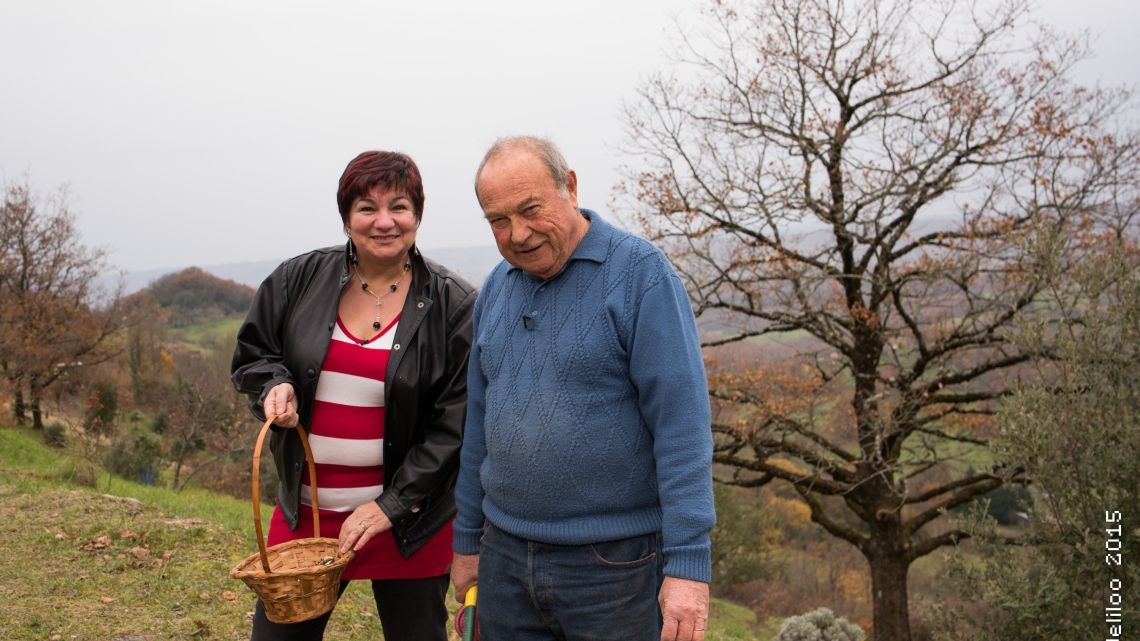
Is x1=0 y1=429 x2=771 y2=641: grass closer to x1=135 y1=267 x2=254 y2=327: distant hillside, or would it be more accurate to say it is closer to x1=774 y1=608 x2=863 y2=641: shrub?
x1=774 y1=608 x2=863 y2=641: shrub

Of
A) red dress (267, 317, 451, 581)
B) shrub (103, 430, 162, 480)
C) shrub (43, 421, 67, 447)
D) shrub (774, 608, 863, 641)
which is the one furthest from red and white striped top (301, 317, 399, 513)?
shrub (43, 421, 67, 447)

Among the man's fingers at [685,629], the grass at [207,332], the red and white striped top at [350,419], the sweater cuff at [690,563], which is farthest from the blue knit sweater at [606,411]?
the grass at [207,332]

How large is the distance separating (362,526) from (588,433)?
0.91 metres

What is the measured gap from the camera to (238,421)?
64.2ft

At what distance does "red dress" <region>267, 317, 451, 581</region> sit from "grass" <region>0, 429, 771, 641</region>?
234cm

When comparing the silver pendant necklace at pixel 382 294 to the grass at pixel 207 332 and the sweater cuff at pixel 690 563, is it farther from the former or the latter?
the grass at pixel 207 332

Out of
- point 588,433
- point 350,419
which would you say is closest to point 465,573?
point 350,419

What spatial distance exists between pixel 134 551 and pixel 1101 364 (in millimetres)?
7170

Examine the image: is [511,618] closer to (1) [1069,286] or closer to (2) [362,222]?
(2) [362,222]

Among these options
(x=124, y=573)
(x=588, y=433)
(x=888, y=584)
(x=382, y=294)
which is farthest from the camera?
(x=888, y=584)

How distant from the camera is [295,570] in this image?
204 centimetres

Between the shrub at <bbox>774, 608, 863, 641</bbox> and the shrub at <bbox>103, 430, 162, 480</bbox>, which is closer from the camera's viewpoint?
the shrub at <bbox>774, 608, 863, 641</bbox>

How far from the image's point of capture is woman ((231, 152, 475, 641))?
230cm

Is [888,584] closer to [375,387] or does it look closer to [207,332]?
[375,387]
